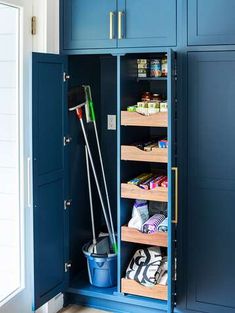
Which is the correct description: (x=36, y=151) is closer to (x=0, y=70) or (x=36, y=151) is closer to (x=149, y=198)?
(x=0, y=70)

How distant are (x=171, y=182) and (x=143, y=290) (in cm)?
82

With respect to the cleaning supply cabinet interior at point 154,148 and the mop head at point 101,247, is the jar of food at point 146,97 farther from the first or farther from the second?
the mop head at point 101,247

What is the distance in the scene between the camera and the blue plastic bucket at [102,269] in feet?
11.2

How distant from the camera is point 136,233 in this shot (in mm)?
3207

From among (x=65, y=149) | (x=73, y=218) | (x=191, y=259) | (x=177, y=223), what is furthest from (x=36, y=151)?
(x=191, y=259)

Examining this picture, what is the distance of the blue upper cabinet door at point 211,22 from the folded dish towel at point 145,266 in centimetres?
142

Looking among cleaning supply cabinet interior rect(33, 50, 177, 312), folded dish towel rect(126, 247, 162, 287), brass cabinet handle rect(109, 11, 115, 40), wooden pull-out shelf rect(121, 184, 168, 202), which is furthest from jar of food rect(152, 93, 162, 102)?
folded dish towel rect(126, 247, 162, 287)

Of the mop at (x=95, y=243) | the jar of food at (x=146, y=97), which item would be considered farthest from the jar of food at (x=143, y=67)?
the mop at (x=95, y=243)

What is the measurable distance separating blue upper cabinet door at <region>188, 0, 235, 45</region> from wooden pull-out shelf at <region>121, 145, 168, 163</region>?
2.29 feet

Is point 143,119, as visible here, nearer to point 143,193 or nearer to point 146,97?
point 146,97

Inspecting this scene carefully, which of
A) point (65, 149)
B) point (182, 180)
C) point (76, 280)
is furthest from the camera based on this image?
point (76, 280)

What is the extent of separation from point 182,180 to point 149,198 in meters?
0.24

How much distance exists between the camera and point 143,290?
321cm

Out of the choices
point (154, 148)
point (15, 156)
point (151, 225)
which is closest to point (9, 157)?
point (15, 156)
